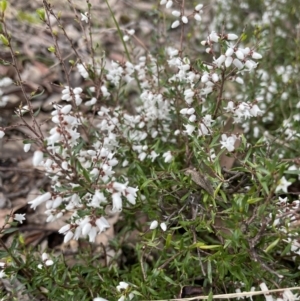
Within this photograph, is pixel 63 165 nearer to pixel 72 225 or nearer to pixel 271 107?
pixel 72 225

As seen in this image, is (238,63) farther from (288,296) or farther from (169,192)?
(288,296)

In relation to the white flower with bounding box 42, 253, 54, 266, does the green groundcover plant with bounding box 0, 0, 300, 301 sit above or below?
above

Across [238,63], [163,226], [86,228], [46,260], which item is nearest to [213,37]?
[238,63]

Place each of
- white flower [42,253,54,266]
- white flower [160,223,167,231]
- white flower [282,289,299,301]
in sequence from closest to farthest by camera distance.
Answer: white flower [282,289,299,301]
white flower [160,223,167,231]
white flower [42,253,54,266]

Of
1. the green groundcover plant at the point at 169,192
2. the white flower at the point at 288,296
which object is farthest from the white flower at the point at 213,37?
the white flower at the point at 288,296

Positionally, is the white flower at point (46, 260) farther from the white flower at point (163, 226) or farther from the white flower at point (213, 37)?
the white flower at point (213, 37)

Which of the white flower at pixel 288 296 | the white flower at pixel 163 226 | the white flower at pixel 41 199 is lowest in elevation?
the white flower at pixel 288 296

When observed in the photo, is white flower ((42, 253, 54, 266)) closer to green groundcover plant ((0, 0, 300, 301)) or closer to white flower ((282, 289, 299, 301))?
green groundcover plant ((0, 0, 300, 301))

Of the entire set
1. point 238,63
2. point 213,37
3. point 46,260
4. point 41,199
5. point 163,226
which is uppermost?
point 213,37

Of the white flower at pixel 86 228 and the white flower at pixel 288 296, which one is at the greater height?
the white flower at pixel 86 228

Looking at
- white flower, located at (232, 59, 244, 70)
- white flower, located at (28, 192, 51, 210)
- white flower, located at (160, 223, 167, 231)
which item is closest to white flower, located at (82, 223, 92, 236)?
white flower, located at (28, 192, 51, 210)

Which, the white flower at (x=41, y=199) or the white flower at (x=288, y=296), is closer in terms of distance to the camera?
the white flower at (x=288, y=296)
